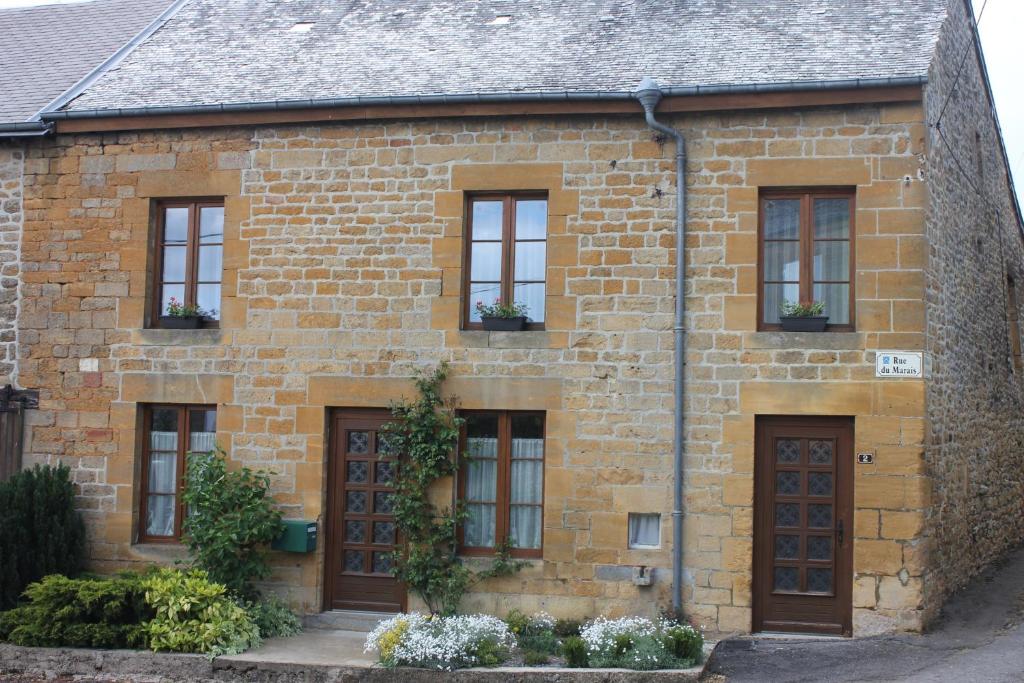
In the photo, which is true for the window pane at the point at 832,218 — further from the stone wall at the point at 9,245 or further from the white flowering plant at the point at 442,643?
the stone wall at the point at 9,245

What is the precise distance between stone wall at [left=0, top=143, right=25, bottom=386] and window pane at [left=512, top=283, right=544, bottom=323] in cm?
534

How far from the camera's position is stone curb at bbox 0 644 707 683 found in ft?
29.0

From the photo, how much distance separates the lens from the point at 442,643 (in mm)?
9203

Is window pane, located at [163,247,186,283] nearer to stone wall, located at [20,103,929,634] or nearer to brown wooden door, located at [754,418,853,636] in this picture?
stone wall, located at [20,103,929,634]

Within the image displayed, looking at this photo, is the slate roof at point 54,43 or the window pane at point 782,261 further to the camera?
the slate roof at point 54,43

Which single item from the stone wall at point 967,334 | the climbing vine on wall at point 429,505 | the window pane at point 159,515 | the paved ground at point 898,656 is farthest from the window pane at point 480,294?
the stone wall at point 967,334

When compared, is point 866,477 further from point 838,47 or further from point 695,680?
point 838,47

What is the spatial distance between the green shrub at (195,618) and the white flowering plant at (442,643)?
1180mm

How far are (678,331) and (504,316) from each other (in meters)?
1.64

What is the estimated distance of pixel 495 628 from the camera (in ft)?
31.8

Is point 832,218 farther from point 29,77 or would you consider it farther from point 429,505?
point 29,77

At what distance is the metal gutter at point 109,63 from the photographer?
39.1 feet

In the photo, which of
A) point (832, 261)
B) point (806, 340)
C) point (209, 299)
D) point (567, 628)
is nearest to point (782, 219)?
point (832, 261)

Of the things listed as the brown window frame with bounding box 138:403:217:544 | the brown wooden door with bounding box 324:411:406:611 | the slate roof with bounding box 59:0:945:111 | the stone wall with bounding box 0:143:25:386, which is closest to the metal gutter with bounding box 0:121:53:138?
the stone wall with bounding box 0:143:25:386
